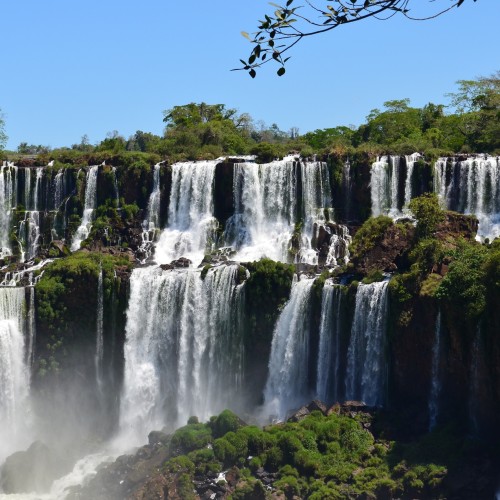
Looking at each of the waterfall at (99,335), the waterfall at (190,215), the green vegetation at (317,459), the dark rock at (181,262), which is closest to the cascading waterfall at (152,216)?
the waterfall at (190,215)

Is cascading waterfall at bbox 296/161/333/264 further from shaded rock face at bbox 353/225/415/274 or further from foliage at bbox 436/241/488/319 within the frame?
foliage at bbox 436/241/488/319

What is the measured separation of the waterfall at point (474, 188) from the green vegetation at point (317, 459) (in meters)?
13.3

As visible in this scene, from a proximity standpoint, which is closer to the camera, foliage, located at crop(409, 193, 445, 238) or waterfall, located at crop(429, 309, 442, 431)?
waterfall, located at crop(429, 309, 442, 431)

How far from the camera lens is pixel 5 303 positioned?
125 ft

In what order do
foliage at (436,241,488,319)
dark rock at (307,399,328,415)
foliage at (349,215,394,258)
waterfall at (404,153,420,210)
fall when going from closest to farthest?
foliage at (436,241,488,319) < dark rock at (307,399,328,415) < foliage at (349,215,394,258) < waterfall at (404,153,420,210)

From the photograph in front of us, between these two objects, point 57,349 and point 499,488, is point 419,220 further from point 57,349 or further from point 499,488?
point 57,349

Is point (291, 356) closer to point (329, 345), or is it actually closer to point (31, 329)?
point (329, 345)

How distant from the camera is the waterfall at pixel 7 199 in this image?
156 feet

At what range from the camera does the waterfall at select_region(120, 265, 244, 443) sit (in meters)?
36.9

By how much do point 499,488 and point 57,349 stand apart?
64.4 ft

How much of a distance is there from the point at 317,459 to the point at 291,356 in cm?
666

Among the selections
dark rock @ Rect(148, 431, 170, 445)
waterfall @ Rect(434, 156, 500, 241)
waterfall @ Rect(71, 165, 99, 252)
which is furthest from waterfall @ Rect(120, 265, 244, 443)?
waterfall @ Rect(434, 156, 500, 241)

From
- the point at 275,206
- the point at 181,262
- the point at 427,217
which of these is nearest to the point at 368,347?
the point at 427,217

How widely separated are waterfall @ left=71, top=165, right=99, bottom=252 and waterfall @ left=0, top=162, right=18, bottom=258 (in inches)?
144
